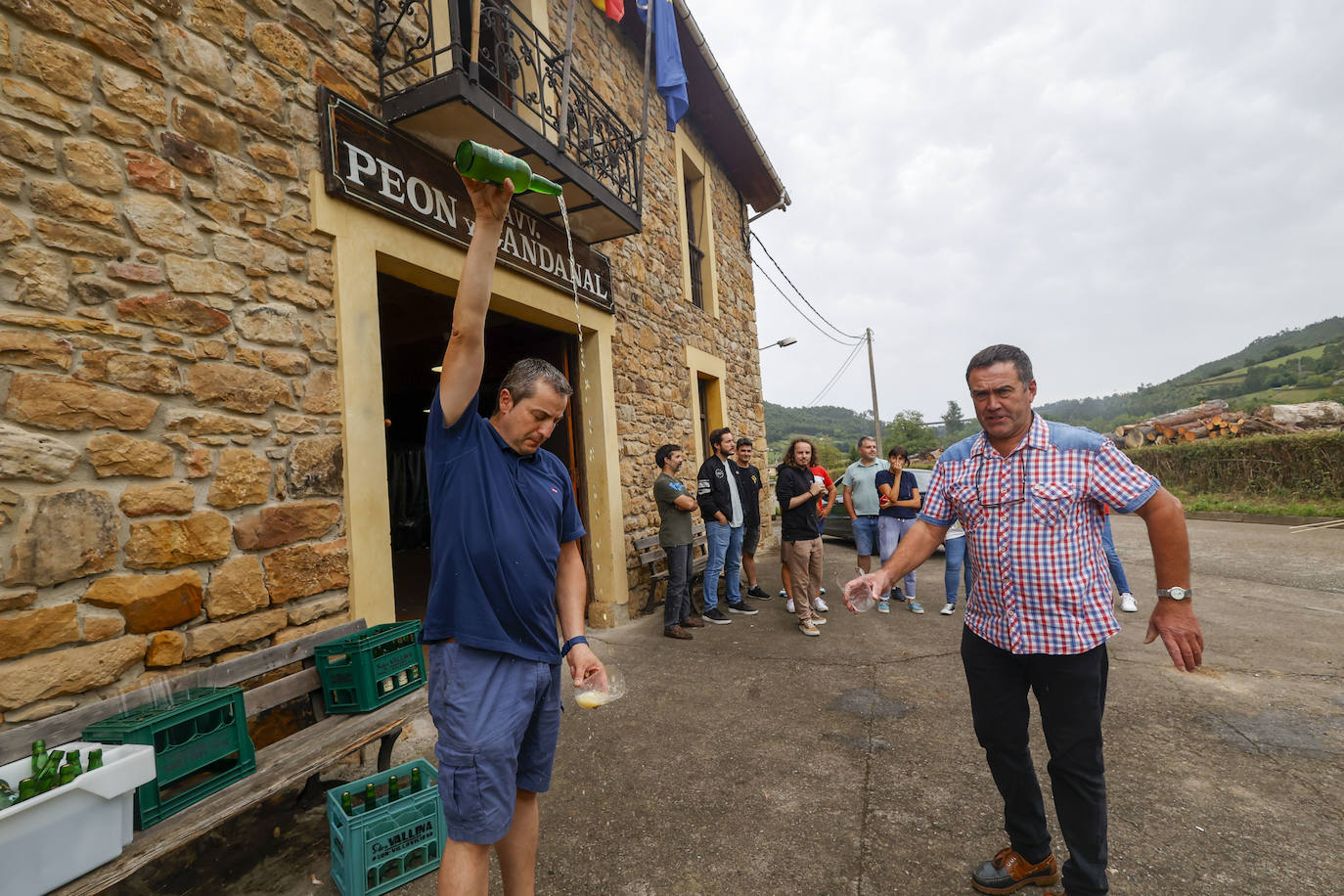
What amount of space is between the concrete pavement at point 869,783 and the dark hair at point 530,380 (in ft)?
6.29

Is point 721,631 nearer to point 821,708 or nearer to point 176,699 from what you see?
point 821,708

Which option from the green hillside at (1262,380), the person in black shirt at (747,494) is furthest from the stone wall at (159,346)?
the green hillside at (1262,380)

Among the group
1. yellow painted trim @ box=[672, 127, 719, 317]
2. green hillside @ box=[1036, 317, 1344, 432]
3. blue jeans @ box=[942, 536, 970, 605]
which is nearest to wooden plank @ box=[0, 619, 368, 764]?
blue jeans @ box=[942, 536, 970, 605]

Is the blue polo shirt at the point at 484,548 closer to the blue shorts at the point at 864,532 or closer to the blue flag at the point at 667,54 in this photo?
the blue shorts at the point at 864,532

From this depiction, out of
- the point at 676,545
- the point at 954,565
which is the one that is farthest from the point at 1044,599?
the point at 954,565

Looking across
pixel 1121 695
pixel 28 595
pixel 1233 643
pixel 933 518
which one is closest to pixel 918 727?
pixel 1121 695

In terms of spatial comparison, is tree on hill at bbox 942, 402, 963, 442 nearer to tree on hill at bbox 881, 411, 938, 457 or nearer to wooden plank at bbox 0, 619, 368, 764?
tree on hill at bbox 881, 411, 938, 457

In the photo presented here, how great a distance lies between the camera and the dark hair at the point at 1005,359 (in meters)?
2.14

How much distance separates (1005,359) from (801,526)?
11.8 feet

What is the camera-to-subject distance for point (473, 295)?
1.64 meters

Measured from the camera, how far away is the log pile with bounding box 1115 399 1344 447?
1595cm

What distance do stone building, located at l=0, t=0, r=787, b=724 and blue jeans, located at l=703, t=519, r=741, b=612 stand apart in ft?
9.44

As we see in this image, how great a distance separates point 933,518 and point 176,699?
3.11 meters

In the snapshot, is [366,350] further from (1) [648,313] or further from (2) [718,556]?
(1) [648,313]
